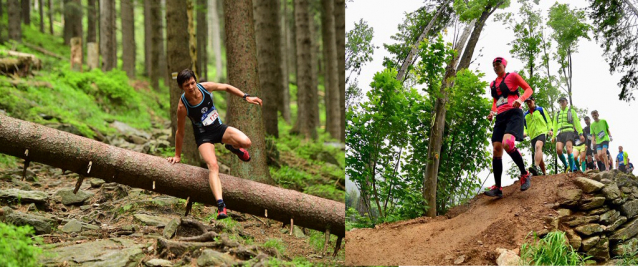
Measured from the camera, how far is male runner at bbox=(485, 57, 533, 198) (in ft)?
14.8

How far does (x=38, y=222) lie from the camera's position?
4984mm

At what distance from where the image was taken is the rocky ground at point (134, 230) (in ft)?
14.9

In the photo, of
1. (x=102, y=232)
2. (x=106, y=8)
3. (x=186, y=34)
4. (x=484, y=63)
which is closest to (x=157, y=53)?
(x=106, y=8)

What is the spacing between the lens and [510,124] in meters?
4.57

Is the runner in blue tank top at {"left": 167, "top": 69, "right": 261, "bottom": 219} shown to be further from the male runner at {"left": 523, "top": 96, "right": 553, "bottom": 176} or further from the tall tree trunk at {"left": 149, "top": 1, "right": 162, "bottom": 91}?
the tall tree trunk at {"left": 149, "top": 1, "right": 162, "bottom": 91}

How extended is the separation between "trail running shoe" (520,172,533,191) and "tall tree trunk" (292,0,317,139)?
400 inches

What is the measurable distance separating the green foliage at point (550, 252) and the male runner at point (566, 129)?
65cm

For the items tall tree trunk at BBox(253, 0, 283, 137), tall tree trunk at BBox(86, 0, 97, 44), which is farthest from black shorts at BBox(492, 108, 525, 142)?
tall tree trunk at BBox(86, 0, 97, 44)

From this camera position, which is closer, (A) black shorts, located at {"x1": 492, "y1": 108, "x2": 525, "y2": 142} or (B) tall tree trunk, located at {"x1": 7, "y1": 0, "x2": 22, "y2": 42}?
(A) black shorts, located at {"x1": 492, "y1": 108, "x2": 525, "y2": 142}

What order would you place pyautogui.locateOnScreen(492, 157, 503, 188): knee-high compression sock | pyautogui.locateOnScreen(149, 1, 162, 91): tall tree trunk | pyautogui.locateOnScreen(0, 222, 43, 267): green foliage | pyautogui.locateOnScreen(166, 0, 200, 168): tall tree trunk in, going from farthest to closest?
pyautogui.locateOnScreen(149, 1, 162, 91): tall tree trunk < pyautogui.locateOnScreen(166, 0, 200, 168): tall tree trunk < pyautogui.locateOnScreen(492, 157, 503, 188): knee-high compression sock < pyautogui.locateOnScreen(0, 222, 43, 267): green foliage

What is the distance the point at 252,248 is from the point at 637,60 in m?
4.06

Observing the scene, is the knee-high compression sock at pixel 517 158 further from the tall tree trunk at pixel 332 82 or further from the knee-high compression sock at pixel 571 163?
the tall tree trunk at pixel 332 82

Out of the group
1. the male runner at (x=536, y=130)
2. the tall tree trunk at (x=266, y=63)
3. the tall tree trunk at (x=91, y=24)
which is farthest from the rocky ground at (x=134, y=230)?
the tall tree trunk at (x=91, y=24)

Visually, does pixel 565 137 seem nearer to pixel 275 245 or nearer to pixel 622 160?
pixel 622 160
